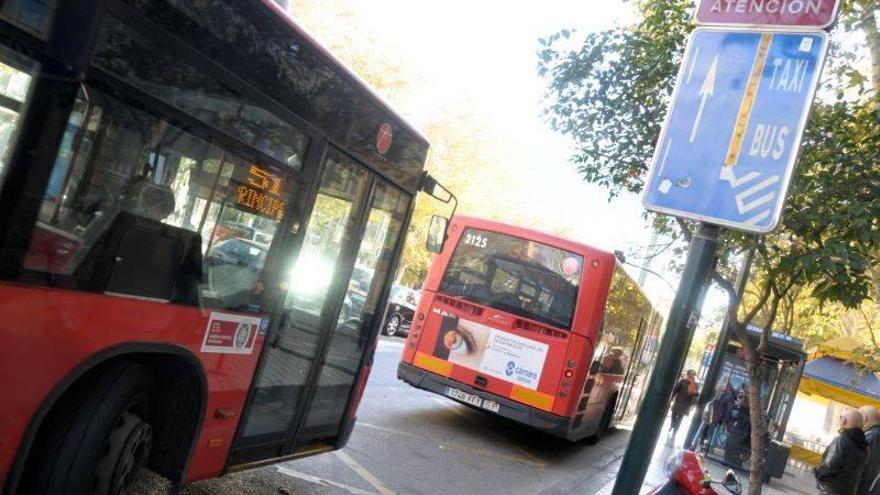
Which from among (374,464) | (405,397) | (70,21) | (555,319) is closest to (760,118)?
(70,21)

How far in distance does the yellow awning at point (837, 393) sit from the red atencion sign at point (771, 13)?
15336mm

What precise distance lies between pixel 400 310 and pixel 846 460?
16648 millimetres

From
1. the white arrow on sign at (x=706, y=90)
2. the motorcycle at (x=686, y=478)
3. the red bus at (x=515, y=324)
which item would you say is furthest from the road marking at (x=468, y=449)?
the white arrow on sign at (x=706, y=90)

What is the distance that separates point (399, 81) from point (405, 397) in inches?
638

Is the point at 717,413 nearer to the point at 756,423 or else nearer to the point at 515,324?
the point at 515,324

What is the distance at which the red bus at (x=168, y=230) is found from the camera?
2826mm

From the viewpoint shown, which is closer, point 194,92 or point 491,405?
point 194,92

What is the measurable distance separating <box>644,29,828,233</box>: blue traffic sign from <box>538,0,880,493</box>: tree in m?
2.83

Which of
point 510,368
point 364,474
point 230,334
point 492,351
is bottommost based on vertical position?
point 364,474

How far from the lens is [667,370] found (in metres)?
3.20

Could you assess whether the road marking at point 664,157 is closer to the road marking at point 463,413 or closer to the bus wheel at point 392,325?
the road marking at point 463,413

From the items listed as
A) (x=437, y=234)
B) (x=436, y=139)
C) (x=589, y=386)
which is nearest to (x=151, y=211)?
(x=437, y=234)

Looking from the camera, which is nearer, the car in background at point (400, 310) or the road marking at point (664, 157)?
the road marking at point (664, 157)

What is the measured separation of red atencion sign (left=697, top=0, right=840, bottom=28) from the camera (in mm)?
3045
